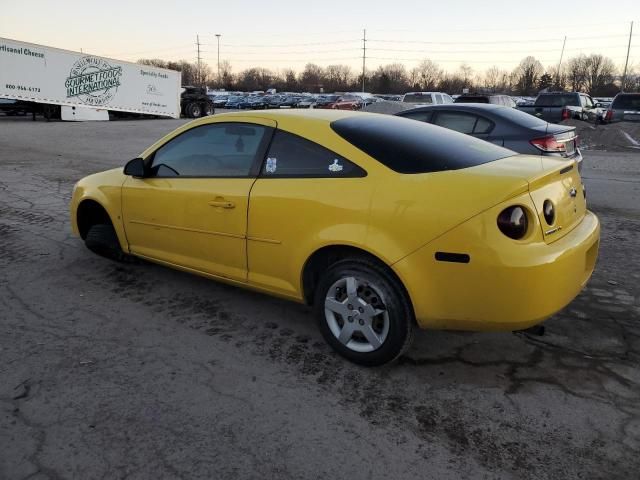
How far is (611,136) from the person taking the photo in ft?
58.4

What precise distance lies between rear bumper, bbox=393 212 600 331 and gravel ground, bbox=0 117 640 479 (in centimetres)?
46

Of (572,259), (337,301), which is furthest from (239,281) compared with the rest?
(572,259)

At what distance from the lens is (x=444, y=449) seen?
8.18 feet

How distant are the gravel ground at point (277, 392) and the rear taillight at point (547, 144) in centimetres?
266

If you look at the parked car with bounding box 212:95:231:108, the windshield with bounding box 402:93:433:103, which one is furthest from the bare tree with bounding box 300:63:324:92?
the windshield with bounding box 402:93:433:103

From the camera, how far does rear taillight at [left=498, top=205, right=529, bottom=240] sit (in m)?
2.74

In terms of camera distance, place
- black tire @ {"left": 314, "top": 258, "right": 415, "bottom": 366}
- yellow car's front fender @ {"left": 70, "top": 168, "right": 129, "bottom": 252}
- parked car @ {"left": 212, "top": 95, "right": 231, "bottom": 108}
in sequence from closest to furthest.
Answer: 1. black tire @ {"left": 314, "top": 258, "right": 415, "bottom": 366}
2. yellow car's front fender @ {"left": 70, "top": 168, "right": 129, "bottom": 252}
3. parked car @ {"left": 212, "top": 95, "right": 231, "bottom": 108}

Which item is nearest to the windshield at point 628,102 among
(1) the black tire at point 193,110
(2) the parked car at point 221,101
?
(1) the black tire at point 193,110

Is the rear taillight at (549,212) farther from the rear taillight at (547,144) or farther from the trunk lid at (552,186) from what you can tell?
the rear taillight at (547,144)

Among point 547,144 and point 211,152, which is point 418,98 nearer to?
point 547,144

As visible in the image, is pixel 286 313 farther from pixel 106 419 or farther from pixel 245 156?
pixel 106 419

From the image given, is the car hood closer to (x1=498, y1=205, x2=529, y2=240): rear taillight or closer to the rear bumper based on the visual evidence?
the rear bumper

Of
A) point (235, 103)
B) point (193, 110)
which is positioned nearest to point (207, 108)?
point (193, 110)

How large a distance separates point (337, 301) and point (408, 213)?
2.41 ft
